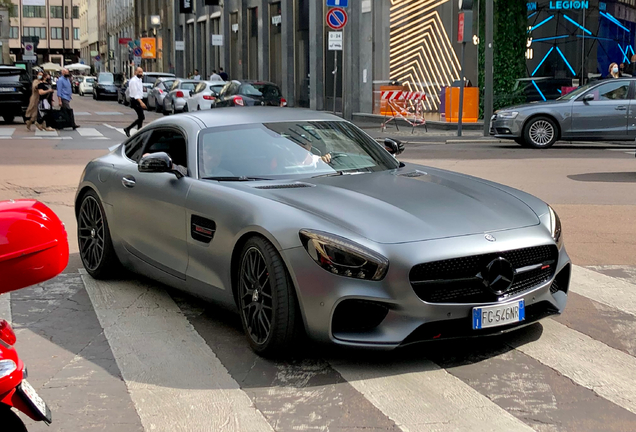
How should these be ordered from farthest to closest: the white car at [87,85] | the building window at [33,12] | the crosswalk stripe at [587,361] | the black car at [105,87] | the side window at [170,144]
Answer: the building window at [33,12]
the white car at [87,85]
the black car at [105,87]
the side window at [170,144]
the crosswalk stripe at [587,361]

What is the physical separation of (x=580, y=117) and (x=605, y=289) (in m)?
13.6

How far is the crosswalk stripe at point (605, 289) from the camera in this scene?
6.38 meters

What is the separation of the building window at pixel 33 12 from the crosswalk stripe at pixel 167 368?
158567mm

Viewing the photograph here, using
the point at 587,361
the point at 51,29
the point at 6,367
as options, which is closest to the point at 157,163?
the point at 587,361

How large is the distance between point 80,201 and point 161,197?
61.2 inches

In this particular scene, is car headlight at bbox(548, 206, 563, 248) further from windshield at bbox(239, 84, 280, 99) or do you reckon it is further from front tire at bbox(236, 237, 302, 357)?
windshield at bbox(239, 84, 280, 99)

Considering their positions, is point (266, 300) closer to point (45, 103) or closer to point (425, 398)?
point (425, 398)

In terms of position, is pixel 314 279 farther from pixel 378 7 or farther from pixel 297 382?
pixel 378 7

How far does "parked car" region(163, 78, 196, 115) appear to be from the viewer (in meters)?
35.0

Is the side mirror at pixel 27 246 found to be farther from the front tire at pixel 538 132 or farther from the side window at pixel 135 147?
the front tire at pixel 538 132

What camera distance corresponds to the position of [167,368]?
16.4ft

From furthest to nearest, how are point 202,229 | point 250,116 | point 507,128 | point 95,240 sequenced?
point 507,128 < point 95,240 < point 250,116 < point 202,229

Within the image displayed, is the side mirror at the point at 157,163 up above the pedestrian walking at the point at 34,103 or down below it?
below

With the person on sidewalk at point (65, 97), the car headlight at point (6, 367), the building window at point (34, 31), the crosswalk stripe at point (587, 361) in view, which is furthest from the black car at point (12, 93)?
the building window at point (34, 31)
